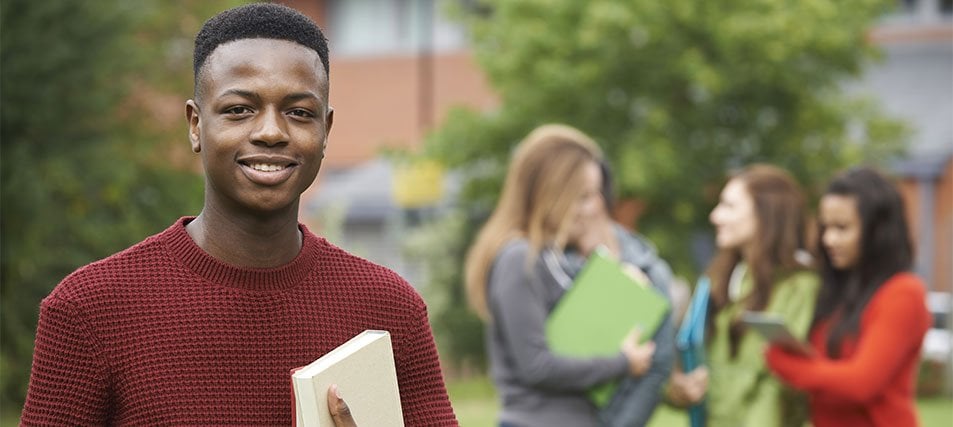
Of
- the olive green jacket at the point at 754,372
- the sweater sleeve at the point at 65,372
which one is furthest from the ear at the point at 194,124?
the olive green jacket at the point at 754,372

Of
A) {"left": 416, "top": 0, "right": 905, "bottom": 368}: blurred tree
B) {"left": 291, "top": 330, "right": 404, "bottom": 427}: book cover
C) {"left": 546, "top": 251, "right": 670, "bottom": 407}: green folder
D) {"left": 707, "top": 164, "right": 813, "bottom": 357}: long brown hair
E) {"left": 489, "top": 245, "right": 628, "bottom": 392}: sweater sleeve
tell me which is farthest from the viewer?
{"left": 416, "top": 0, "right": 905, "bottom": 368}: blurred tree

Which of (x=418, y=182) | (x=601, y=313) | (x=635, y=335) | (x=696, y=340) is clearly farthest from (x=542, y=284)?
(x=418, y=182)

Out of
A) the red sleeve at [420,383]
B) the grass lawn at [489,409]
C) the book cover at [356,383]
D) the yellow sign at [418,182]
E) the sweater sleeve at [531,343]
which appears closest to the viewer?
the book cover at [356,383]

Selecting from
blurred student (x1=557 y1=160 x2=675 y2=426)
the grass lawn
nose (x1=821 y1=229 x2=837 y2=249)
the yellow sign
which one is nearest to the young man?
blurred student (x1=557 y1=160 x2=675 y2=426)

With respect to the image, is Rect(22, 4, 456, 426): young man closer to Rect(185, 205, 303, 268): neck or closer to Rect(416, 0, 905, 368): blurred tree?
Rect(185, 205, 303, 268): neck

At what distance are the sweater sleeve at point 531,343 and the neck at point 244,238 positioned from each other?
8.39 feet

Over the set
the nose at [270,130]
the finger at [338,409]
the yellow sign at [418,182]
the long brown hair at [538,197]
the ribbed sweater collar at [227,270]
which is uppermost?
the yellow sign at [418,182]

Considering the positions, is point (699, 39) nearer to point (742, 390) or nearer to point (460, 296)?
point (460, 296)

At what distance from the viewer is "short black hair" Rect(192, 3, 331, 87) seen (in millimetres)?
2219

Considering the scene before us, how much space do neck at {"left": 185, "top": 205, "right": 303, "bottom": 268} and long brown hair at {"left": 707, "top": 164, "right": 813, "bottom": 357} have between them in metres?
3.31

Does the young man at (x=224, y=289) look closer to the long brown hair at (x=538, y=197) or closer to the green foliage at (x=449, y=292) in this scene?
the long brown hair at (x=538, y=197)

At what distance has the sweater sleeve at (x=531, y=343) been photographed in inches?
187

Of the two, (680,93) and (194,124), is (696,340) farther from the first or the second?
(680,93)

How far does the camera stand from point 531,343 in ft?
15.7
